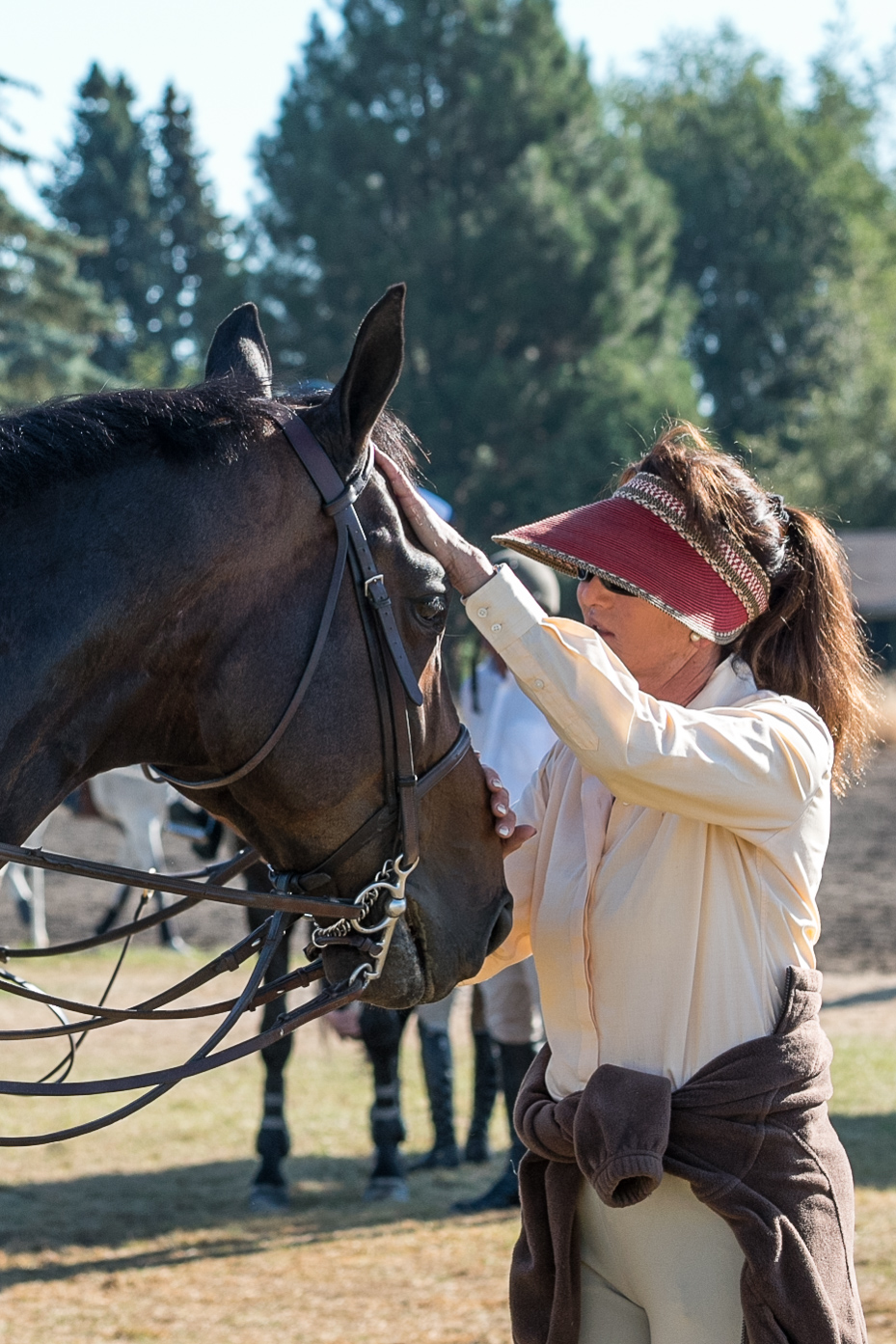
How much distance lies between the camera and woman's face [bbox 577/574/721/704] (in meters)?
2.35

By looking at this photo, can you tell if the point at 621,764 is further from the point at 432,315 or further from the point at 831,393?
the point at 831,393

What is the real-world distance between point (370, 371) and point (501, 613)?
385 mm

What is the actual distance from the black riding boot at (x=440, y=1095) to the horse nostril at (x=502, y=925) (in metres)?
4.45

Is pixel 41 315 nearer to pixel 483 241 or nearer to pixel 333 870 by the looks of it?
pixel 483 241

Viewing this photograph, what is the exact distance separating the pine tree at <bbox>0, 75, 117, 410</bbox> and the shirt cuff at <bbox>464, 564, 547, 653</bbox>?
15.1 m

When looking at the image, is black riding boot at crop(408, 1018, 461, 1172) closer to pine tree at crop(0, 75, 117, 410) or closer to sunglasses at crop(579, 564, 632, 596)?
sunglasses at crop(579, 564, 632, 596)

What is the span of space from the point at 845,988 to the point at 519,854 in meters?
7.86

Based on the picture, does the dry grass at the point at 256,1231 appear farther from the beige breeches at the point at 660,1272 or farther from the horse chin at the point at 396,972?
the horse chin at the point at 396,972

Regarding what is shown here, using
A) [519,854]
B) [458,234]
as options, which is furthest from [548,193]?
[519,854]

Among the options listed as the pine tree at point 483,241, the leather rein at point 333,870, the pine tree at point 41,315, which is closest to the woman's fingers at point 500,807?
the leather rein at point 333,870

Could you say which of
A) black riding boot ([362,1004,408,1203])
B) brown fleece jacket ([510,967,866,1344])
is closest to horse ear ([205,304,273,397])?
brown fleece jacket ([510,967,866,1344])

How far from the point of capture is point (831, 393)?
40125 mm

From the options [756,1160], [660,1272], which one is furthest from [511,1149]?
[756,1160]

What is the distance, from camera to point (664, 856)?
7.25ft
